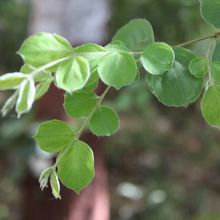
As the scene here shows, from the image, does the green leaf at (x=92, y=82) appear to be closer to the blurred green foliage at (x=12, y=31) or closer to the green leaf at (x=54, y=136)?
the green leaf at (x=54, y=136)

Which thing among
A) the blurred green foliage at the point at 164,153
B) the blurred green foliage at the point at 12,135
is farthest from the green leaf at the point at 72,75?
the blurred green foliage at the point at 164,153

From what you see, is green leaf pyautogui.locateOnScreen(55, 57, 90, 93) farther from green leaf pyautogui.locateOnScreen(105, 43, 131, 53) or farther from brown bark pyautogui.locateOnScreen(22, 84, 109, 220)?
brown bark pyautogui.locateOnScreen(22, 84, 109, 220)

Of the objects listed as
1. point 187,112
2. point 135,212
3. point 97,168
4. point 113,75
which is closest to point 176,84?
point 113,75

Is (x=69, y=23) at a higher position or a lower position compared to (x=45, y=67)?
lower

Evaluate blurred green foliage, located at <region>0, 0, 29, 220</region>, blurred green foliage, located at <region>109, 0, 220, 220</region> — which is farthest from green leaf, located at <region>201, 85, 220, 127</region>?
blurred green foliage, located at <region>109, 0, 220, 220</region>

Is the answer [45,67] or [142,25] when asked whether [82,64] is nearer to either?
[45,67]

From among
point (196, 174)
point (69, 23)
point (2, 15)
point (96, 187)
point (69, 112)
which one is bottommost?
point (196, 174)
